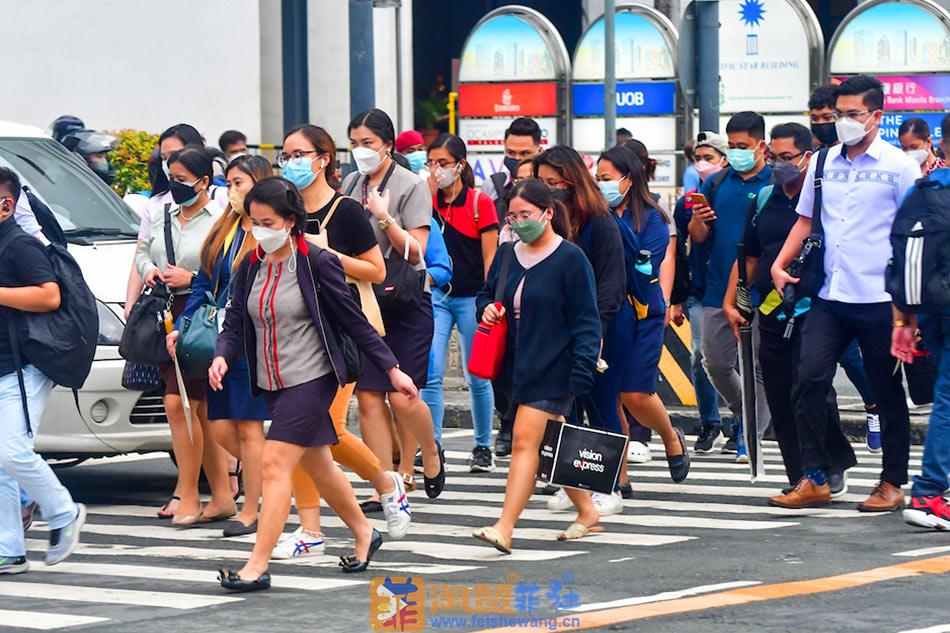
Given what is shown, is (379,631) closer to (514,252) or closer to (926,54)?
(514,252)

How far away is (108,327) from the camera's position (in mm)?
10672

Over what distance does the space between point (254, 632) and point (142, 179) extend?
12764 millimetres

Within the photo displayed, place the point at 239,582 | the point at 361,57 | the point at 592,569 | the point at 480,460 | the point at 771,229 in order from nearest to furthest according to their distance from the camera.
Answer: the point at 239,582
the point at 592,569
the point at 771,229
the point at 480,460
the point at 361,57

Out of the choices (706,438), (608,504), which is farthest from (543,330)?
(706,438)

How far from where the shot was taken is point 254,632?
6992mm

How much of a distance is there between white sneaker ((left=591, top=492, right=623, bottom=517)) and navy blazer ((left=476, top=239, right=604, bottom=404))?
4.06ft

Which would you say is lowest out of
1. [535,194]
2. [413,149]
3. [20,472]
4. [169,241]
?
[20,472]

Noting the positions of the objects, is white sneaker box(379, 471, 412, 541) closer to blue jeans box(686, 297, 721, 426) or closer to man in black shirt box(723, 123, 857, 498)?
man in black shirt box(723, 123, 857, 498)

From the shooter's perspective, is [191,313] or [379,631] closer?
[379,631]

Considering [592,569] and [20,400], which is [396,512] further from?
[20,400]

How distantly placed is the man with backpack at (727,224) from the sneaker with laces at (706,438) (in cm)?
95

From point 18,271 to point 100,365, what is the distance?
191 centimetres

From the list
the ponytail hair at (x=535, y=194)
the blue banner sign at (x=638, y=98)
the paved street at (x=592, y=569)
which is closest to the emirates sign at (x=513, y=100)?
the blue banner sign at (x=638, y=98)

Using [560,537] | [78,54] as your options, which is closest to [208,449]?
[560,537]
